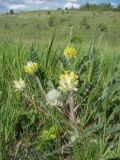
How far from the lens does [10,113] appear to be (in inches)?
47.0

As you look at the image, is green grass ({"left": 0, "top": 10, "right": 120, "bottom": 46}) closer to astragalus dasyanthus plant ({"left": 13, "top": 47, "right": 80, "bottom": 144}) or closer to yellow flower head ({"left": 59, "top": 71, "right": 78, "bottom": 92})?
astragalus dasyanthus plant ({"left": 13, "top": 47, "right": 80, "bottom": 144})

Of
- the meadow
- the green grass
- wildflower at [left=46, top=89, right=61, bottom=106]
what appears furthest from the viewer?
the green grass

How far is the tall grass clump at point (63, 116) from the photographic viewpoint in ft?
3.67

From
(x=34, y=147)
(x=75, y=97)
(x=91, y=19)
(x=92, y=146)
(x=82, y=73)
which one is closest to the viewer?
(x=92, y=146)

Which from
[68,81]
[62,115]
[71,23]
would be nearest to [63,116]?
[62,115]

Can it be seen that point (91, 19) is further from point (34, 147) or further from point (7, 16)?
point (34, 147)

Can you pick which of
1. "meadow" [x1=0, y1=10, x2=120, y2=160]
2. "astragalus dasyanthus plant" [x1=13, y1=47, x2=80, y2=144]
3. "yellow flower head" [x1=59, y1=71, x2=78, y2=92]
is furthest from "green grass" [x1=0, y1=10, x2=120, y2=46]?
"yellow flower head" [x1=59, y1=71, x2=78, y2=92]

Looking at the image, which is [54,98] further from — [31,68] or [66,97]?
[31,68]

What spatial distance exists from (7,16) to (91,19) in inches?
231

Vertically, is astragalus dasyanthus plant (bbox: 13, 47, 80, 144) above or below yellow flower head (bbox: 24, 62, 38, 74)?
below

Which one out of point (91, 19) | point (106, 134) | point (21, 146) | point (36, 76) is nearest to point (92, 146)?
point (106, 134)

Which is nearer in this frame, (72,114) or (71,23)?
(72,114)

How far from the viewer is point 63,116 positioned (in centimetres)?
127

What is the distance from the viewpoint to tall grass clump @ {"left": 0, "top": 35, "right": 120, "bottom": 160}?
112cm
